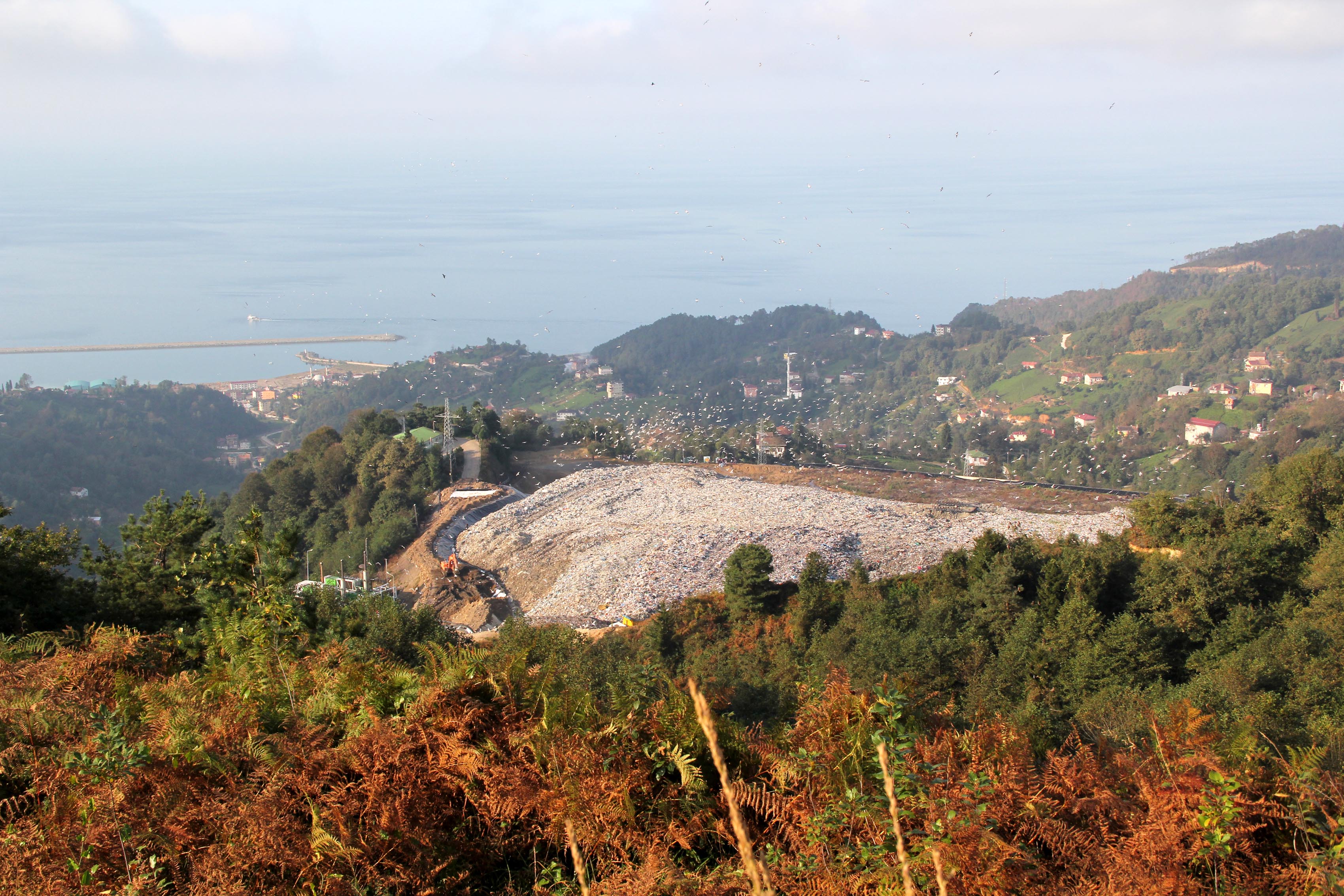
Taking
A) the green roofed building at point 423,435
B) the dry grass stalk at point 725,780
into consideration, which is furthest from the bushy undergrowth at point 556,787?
the green roofed building at point 423,435

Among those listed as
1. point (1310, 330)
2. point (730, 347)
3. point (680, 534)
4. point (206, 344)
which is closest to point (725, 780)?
point (680, 534)

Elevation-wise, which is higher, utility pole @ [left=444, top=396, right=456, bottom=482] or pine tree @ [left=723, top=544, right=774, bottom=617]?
utility pole @ [left=444, top=396, right=456, bottom=482]

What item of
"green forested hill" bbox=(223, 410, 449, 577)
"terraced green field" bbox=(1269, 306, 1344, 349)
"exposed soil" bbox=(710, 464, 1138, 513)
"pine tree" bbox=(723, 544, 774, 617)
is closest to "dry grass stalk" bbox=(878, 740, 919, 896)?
"pine tree" bbox=(723, 544, 774, 617)

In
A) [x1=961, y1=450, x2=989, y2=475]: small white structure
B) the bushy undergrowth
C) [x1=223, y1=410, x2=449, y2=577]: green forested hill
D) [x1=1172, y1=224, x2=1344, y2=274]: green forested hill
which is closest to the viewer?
the bushy undergrowth

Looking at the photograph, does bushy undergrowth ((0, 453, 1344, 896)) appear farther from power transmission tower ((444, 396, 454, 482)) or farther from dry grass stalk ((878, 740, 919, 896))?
power transmission tower ((444, 396, 454, 482))

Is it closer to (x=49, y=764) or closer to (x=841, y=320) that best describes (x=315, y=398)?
(x=841, y=320)

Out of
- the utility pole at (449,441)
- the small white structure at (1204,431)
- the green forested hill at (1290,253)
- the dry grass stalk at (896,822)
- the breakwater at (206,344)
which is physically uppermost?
the green forested hill at (1290,253)

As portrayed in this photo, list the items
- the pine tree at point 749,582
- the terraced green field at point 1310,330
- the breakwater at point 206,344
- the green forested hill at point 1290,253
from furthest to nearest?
the green forested hill at point 1290,253 < the breakwater at point 206,344 < the terraced green field at point 1310,330 < the pine tree at point 749,582

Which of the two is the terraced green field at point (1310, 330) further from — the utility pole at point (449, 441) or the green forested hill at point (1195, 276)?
the utility pole at point (449, 441)
